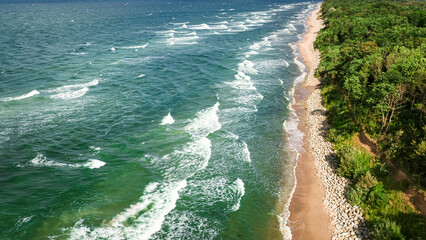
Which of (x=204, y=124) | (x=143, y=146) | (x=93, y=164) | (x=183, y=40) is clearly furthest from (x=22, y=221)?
(x=183, y=40)

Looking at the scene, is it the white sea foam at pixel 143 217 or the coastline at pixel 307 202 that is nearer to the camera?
the white sea foam at pixel 143 217

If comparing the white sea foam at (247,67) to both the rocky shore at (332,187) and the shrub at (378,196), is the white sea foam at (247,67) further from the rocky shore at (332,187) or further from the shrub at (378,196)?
the shrub at (378,196)

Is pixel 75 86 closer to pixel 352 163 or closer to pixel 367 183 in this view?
pixel 352 163

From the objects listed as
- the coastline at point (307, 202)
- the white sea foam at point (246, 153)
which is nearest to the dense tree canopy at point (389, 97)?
the coastline at point (307, 202)

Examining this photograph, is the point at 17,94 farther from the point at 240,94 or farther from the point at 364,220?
the point at 364,220

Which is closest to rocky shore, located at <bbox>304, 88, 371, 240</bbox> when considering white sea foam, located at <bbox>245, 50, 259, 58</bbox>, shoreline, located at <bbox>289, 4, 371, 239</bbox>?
shoreline, located at <bbox>289, 4, 371, 239</bbox>

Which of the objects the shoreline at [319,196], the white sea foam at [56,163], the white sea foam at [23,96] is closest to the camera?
the shoreline at [319,196]
